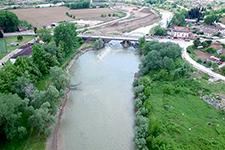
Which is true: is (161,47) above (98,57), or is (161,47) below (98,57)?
above

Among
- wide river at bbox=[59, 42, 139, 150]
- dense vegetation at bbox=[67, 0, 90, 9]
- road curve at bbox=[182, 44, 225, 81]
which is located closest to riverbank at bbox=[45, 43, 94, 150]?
wide river at bbox=[59, 42, 139, 150]

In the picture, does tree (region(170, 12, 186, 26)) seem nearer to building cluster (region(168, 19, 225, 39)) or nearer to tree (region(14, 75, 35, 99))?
building cluster (region(168, 19, 225, 39))

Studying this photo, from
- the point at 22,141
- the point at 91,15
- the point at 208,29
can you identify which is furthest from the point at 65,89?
the point at 91,15

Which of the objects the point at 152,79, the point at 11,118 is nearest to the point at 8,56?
the point at 152,79

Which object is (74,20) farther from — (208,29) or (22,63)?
(22,63)

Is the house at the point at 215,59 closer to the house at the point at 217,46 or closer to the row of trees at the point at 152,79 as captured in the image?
the house at the point at 217,46

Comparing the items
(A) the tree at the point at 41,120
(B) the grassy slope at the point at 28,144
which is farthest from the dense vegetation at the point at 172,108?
(B) the grassy slope at the point at 28,144

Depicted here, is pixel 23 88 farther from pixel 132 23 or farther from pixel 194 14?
pixel 194 14
